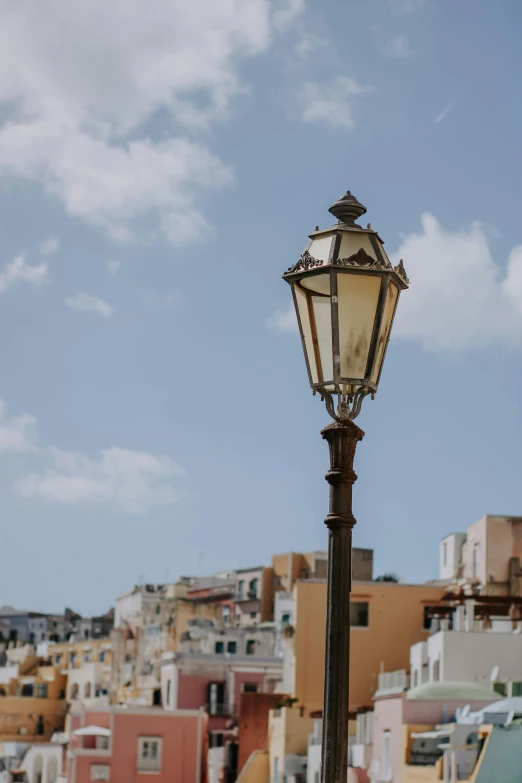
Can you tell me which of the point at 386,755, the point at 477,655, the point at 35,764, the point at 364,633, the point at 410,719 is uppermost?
the point at 364,633

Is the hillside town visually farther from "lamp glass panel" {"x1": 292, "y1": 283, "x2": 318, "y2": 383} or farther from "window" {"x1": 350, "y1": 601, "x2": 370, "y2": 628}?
"lamp glass panel" {"x1": 292, "y1": 283, "x2": 318, "y2": 383}

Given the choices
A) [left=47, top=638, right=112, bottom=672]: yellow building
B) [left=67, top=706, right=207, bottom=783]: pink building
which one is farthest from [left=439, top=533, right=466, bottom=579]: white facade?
[left=47, top=638, right=112, bottom=672]: yellow building

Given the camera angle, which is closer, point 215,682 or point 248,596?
point 215,682

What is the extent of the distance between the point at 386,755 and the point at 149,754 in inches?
846

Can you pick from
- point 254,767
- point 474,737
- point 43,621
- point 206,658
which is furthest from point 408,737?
point 43,621

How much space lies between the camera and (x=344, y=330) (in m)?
6.88

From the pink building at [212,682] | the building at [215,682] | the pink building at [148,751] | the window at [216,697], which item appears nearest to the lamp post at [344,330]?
the pink building at [148,751]

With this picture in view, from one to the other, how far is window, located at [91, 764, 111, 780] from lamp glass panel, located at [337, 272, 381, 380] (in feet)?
184

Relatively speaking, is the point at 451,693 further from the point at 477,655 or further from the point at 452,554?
the point at 452,554

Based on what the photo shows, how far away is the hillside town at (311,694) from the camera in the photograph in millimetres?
40531

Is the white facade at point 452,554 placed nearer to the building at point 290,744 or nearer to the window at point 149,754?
the window at point 149,754

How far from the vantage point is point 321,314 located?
22.8 ft

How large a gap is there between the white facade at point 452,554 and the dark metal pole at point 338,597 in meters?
71.4

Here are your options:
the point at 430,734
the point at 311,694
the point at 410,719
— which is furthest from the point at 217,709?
the point at 430,734
